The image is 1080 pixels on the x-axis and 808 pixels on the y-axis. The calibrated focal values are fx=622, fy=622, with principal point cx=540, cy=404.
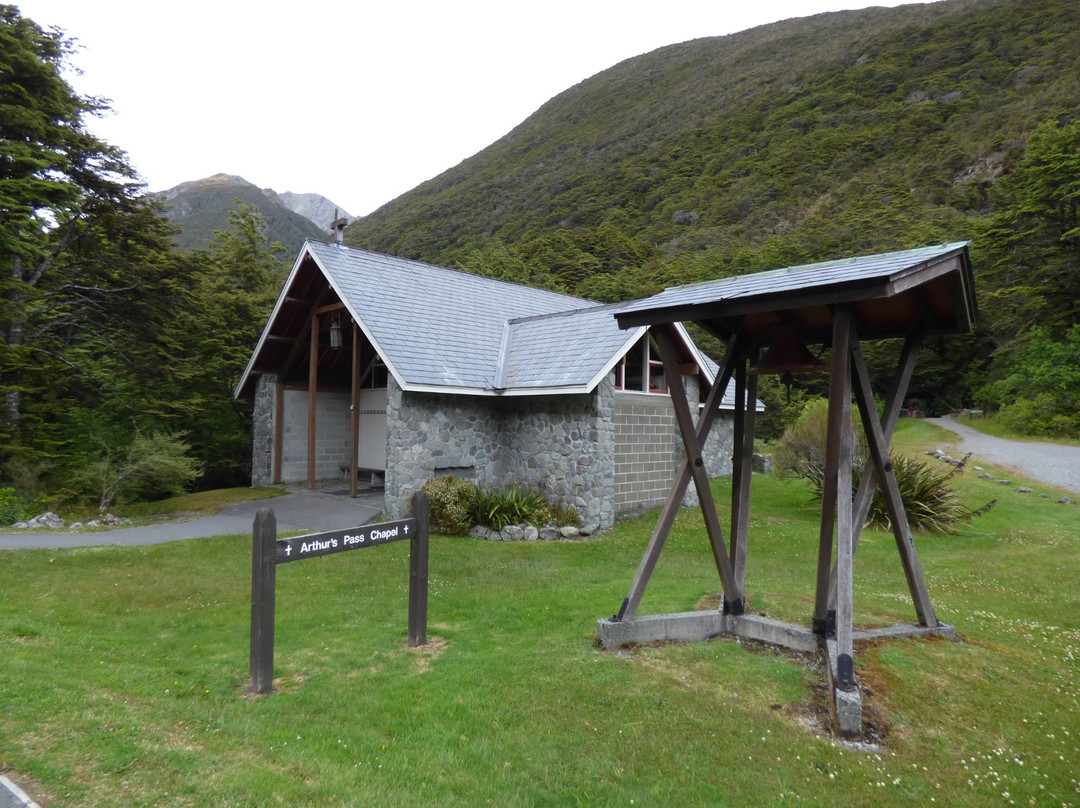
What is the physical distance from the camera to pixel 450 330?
14984 mm

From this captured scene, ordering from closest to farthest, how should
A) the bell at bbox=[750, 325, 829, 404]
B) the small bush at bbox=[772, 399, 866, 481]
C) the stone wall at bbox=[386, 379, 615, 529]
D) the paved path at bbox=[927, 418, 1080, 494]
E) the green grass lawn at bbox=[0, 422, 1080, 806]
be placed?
the green grass lawn at bbox=[0, 422, 1080, 806] → the bell at bbox=[750, 325, 829, 404] → the stone wall at bbox=[386, 379, 615, 529] → the small bush at bbox=[772, 399, 866, 481] → the paved path at bbox=[927, 418, 1080, 494]

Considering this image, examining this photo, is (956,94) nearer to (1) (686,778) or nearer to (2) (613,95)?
(2) (613,95)

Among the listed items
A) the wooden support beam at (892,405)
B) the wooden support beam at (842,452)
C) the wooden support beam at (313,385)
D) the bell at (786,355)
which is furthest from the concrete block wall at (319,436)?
the wooden support beam at (842,452)

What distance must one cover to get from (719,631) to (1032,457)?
2135 cm

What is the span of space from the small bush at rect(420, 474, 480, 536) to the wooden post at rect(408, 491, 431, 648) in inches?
237

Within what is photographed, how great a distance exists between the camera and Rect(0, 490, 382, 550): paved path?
11084 millimetres

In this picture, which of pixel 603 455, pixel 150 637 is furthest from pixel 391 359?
pixel 150 637

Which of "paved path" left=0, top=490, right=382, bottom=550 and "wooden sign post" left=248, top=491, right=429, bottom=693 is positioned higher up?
"wooden sign post" left=248, top=491, right=429, bottom=693

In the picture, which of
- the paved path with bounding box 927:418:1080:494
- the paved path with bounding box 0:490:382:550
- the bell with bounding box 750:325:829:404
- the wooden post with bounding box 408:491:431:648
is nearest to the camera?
the bell with bounding box 750:325:829:404

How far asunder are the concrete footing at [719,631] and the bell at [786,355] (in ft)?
8.08

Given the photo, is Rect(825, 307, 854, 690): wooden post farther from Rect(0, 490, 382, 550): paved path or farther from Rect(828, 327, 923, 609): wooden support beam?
Rect(0, 490, 382, 550): paved path

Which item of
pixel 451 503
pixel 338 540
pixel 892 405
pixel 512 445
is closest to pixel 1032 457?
pixel 512 445

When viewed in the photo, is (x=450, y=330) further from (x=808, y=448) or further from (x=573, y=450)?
(x=808, y=448)

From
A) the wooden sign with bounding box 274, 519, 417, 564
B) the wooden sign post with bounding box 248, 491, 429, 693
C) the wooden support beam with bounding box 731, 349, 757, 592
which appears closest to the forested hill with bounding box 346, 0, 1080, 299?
the wooden support beam with bounding box 731, 349, 757, 592
